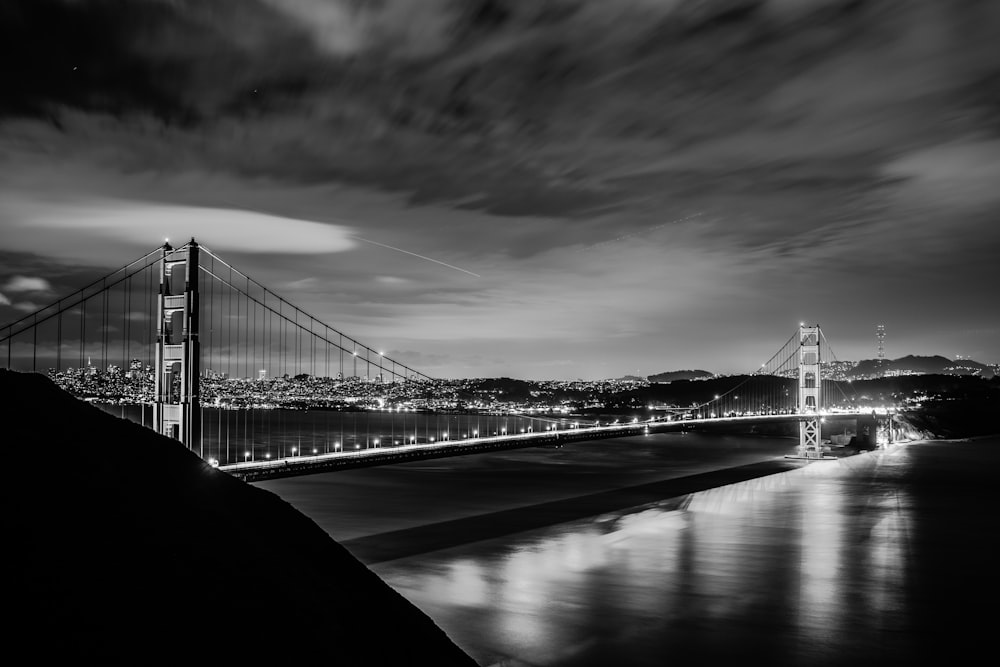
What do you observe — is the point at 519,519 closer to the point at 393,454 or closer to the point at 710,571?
the point at 393,454

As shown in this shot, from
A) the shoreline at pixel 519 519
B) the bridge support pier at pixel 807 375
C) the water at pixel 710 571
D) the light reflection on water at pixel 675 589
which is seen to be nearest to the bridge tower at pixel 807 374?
the bridge support pier at pixel 807 375

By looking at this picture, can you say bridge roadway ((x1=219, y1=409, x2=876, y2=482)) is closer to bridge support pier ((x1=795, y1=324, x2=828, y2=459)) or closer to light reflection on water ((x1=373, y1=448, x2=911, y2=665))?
light reflection on water ((x1=373, y1=448, x2=911, y2=665))

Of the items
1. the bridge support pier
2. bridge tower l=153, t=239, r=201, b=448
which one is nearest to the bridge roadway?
bridge tower l=153, t=239, r=201, b=448

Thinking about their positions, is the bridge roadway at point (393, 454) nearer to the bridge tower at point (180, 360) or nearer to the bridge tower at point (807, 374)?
the bridge tower at point (180, 360)

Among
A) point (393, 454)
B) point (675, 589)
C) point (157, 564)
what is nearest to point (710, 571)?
point (675, 589)

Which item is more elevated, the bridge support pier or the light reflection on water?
the bridge support pier

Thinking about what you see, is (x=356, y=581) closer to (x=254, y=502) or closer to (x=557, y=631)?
(x=254, y=502)

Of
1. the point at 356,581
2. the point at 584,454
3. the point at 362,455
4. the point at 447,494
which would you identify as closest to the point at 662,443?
the point at 584,454
